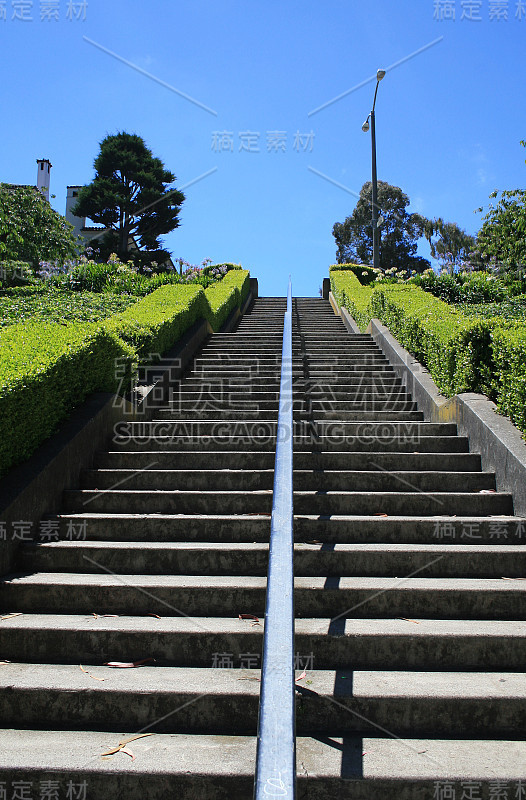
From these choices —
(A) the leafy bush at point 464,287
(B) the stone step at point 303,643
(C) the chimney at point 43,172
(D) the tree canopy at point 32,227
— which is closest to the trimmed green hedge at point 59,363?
(B) the stone step at point 303,643

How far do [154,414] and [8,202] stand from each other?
1601 centimetres

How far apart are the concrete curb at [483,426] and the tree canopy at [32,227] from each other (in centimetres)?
1551

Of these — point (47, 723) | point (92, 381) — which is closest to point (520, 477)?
point (47, 723)

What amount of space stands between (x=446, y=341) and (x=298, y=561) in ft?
11.2

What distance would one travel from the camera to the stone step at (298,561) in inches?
154

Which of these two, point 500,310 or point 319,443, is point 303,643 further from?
point 500,310

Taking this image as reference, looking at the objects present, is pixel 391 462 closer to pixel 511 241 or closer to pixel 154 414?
pixel 154 414

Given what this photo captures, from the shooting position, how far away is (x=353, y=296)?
1346 centimetres

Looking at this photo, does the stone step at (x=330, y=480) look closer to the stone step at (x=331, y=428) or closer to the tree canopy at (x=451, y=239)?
the stone step at (x=331, y=428)

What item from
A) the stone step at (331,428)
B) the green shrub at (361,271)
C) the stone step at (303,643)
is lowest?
the stone step at (303,643)

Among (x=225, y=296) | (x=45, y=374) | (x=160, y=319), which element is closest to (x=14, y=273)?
(x=225, y=296)

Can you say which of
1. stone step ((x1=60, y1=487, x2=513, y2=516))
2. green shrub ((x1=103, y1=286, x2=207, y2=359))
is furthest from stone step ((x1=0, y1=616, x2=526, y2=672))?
green shrub ((x1=103, y1=286, x2=207, y2=359))

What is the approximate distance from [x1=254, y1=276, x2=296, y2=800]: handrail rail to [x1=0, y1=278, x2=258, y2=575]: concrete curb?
194 centimetres

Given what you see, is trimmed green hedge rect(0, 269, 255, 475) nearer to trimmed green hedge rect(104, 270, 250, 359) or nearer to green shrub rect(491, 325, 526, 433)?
trimmed green hedge rect(104, 270, 250, 359)
